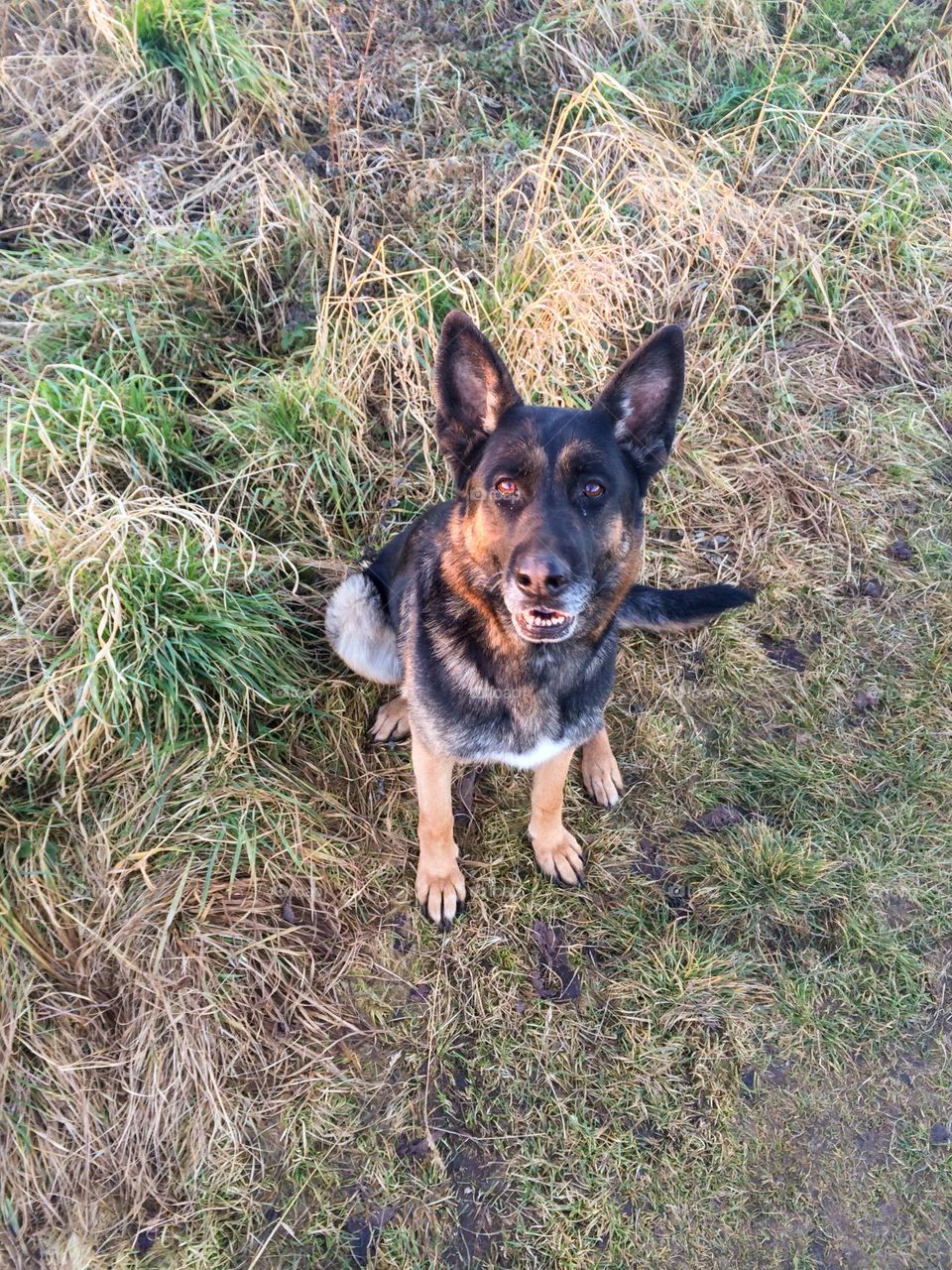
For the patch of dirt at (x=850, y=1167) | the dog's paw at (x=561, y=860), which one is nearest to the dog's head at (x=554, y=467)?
the dog's paw at (x=561, y=860)

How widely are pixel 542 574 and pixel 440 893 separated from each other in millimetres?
1411

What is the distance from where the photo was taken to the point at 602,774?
310cm

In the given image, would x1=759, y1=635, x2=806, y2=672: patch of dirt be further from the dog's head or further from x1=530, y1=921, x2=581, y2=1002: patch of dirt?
x1=530, y1=921, x2=581, y2=1002: patch of dirt

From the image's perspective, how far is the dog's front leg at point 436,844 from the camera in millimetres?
2576

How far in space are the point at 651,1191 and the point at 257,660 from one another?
2218mm

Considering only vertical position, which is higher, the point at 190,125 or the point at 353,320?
the point at 190,125

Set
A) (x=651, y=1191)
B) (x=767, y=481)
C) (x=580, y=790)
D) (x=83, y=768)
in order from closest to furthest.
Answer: (x=651, y=1191) → (x=83, y=768) → (x=580, y=790) → (x=767, y=481)

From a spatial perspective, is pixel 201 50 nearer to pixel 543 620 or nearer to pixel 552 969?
pixel 543 620

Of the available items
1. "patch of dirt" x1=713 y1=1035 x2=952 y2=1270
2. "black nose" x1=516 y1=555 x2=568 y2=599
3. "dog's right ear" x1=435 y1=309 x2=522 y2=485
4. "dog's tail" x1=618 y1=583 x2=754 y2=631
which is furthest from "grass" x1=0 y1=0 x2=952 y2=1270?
"black nose" x1=516 y1=555 x2=568 y2=599

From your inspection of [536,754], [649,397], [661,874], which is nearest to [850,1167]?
[661,874]

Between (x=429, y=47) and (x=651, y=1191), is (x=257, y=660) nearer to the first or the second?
(x=651, y=1191)

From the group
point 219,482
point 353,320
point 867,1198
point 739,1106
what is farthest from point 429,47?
point 867,1198

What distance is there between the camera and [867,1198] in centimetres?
233

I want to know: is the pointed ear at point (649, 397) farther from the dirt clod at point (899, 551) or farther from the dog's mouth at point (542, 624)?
the dirt clod at point (899, 551)
